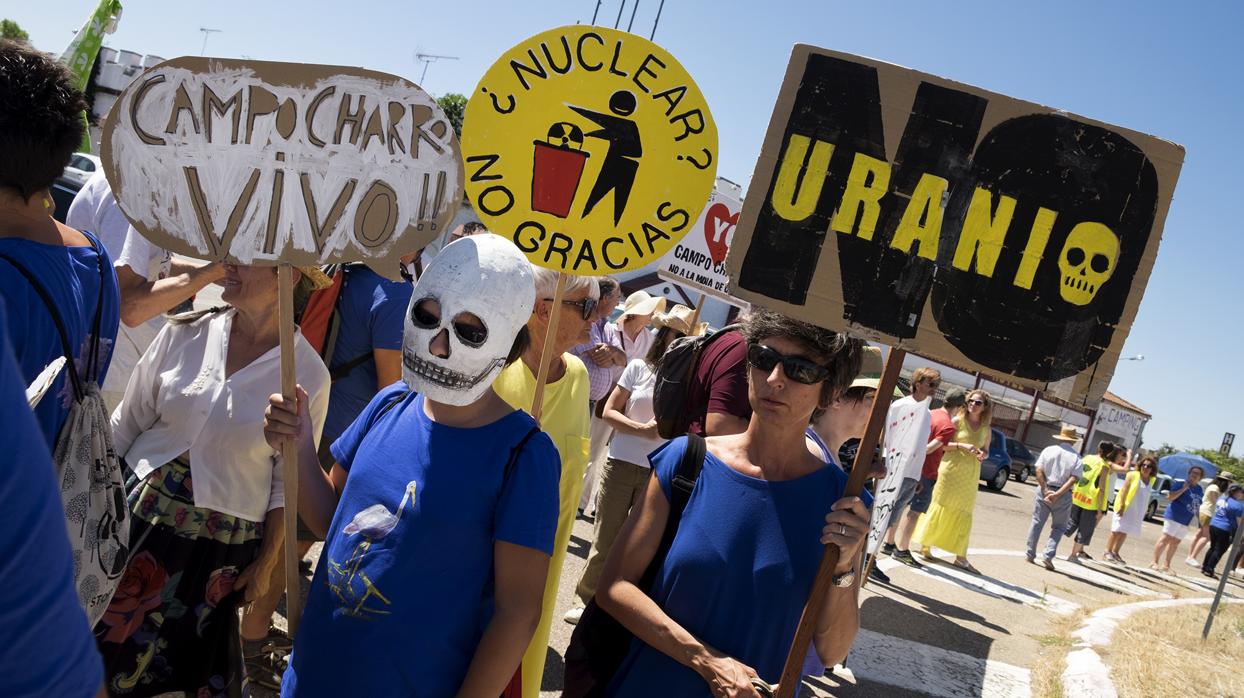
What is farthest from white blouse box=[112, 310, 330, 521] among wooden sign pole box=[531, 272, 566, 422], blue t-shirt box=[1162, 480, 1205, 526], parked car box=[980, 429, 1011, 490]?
parked car box=[980, 429, 1011, 490]

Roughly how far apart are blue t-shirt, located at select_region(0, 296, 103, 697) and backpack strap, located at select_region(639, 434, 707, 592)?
150cm

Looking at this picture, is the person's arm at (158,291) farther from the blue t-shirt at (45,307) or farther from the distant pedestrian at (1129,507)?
the distant pedestrian at (1129,507)

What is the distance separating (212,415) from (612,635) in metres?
1.42

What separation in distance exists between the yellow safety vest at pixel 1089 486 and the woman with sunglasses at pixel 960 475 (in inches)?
129

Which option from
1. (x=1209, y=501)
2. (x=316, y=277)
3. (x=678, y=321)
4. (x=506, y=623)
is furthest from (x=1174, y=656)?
(x=1209, y=501)

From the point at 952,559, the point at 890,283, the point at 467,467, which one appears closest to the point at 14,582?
the point at 467,467

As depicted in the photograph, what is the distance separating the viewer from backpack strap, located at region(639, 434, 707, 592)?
231 cm

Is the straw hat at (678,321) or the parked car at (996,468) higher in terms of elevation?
the straw hat at (678,321)

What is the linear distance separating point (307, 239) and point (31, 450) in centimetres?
162

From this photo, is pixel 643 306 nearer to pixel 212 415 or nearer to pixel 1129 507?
pixel 212 415

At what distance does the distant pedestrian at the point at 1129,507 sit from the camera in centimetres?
1375

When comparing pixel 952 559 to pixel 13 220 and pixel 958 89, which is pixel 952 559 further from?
pixel 13 220

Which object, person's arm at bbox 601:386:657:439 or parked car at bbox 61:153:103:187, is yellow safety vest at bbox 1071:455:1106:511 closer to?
person's arm at bbox 601:386:657:439

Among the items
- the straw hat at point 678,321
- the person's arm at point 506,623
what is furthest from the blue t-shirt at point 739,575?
the straw hat at point 678,321
